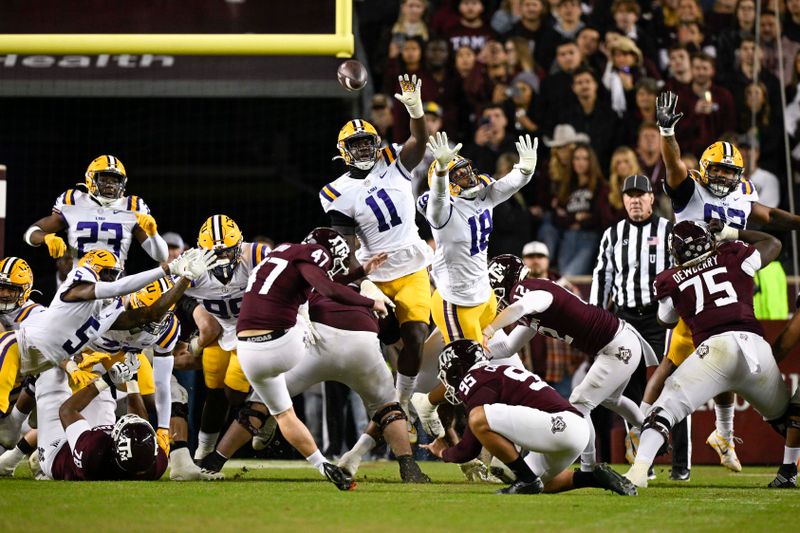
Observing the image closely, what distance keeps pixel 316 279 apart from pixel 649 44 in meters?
7.65

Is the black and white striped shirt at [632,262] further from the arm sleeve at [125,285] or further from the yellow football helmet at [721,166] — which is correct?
the arm sleeve at [125,285]

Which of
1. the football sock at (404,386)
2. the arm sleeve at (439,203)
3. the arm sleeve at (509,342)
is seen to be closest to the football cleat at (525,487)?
the arm sleeve at (509,342)

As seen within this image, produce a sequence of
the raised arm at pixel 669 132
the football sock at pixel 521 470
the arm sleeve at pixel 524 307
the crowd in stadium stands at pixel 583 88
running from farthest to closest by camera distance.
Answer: the crowd in stadium stands at pixel 583 88, the raised arm at pixel 669 132, the arm sleeve at pixel 524 307, the football sock at pixel 521 470

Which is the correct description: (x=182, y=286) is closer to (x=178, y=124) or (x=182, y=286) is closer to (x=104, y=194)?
(x=104, y=194)

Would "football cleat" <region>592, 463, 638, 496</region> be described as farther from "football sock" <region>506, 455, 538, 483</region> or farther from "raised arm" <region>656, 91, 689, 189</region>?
"raised arm" <region>656, 91, 689, 189</region>

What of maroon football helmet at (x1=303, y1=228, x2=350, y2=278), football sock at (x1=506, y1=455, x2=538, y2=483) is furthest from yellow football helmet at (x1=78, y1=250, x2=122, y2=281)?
football sock at (x1=506, y1=455, x2=538, y2=483)

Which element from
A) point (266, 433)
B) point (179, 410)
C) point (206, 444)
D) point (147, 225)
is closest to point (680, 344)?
point (266, 433)

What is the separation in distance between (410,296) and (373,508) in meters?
2.68

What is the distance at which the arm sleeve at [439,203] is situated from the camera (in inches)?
320

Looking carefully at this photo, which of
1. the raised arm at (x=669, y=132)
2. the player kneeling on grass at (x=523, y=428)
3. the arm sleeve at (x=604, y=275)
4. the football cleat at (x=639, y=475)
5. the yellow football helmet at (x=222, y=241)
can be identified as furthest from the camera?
the arm sleeve at (x=604, y=275)

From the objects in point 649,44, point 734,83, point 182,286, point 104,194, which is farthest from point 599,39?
point 182,286

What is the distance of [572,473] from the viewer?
6.98 m

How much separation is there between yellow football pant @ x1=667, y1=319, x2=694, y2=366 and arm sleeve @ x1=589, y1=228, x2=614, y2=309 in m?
1.10

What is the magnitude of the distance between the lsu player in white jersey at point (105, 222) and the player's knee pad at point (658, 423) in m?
4.09
